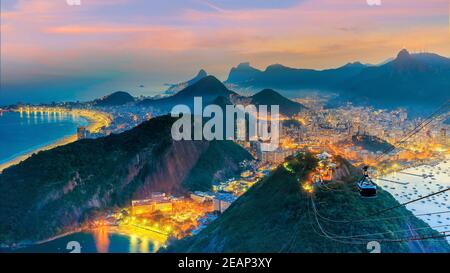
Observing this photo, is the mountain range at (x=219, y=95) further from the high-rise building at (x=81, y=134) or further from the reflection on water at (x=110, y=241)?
the reflection on water at (x=110, y=241)

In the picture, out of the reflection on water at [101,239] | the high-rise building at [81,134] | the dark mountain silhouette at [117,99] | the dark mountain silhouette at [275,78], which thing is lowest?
the reflection on water at [101,239]

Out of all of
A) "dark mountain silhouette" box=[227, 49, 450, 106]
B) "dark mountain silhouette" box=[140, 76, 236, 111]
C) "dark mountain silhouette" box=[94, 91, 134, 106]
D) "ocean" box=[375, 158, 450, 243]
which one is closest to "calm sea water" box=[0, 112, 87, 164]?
"dark mountain silhouette" box=[94, 91, 134, 106]

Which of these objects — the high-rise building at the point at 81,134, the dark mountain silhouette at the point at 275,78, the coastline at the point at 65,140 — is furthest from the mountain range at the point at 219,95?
the coastline at the point at 65,140

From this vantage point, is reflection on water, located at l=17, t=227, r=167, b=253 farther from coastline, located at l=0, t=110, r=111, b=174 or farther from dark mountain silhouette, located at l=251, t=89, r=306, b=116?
dark mountain silhouette, located at l=251, t=89, r=306, b=116

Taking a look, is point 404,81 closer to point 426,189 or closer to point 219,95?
point 219,95

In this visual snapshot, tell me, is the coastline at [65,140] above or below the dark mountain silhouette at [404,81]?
below

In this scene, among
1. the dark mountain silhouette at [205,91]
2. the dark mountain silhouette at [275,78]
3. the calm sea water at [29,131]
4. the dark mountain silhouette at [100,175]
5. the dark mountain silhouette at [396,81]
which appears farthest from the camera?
the dark mountain silhouette at [396,81]

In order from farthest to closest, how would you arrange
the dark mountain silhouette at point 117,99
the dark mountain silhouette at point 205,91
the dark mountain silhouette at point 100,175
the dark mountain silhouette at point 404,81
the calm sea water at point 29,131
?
the dark mountain silhouette at point 117,99, the dark mountain silhouette at point 404,81, the dark mountain silhouette at point 205,91, the calm sea water at point 29,131, the dark mountain silhouette at point 100,175
